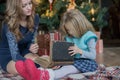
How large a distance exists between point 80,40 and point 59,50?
9.2 inches

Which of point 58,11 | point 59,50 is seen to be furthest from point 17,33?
point 58,11

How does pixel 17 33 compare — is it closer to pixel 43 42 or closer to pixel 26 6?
pixel 26 6

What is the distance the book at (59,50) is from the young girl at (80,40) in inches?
2.8

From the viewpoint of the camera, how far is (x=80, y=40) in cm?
271

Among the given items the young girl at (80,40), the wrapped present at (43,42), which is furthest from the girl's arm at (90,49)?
the wrapped present at (43,42)

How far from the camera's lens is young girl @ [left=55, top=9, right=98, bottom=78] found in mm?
2631

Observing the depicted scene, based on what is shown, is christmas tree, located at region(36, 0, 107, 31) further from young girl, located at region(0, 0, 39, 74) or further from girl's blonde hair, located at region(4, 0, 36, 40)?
girl's blonde hair, located at region(4, 0, 36, 40)

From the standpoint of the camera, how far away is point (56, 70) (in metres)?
2.55

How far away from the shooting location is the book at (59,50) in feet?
8.39

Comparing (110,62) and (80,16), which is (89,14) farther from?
(80,16)

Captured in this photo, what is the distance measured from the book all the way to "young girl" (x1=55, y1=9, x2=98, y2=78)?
7 centimetres

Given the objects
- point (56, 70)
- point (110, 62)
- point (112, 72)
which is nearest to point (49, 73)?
point (56, 70)

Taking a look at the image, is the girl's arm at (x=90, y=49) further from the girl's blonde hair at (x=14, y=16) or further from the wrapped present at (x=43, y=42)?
the wrapped present at (x=43, y=42)

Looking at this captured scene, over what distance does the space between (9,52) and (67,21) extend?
0.52 metres
